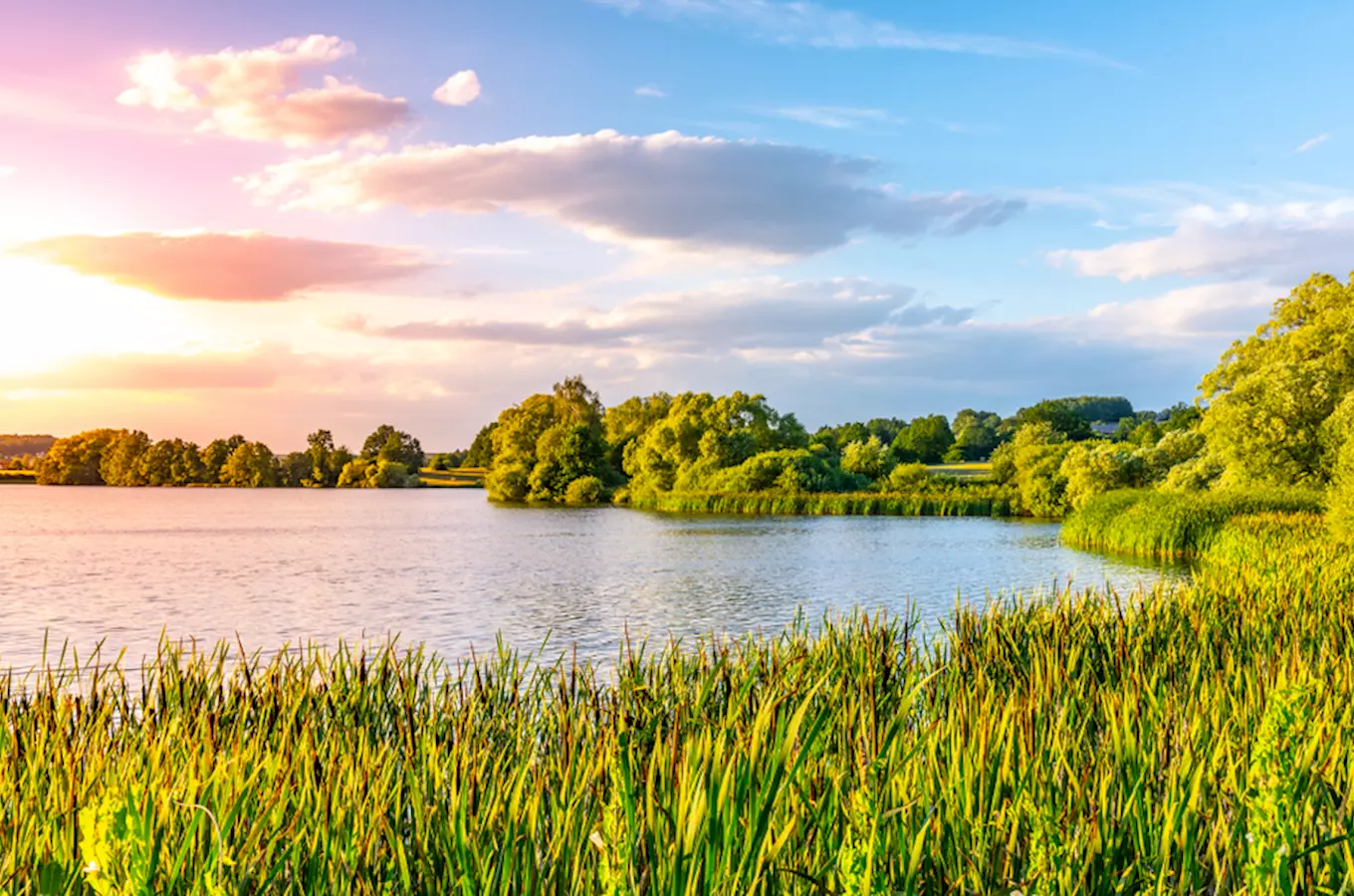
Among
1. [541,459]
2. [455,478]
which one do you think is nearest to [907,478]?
[541,459]

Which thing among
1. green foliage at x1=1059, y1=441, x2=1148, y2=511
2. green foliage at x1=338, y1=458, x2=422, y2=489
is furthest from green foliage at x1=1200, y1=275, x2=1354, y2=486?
green foliage at x1=338, y1=458, x2=422, y2=489

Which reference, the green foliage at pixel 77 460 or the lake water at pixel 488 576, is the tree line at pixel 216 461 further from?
the lake water at pixel 488 576

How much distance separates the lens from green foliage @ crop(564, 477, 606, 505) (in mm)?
78250

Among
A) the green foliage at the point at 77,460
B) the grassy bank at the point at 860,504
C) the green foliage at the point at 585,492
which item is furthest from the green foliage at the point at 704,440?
the green foliage at the point at 77,460

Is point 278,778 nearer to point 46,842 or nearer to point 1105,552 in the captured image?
point 46,842

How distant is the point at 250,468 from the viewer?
407 ft

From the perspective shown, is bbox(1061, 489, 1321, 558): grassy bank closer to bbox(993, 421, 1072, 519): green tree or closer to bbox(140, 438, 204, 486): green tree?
bbox(993, 421, 1072, 519): green tree

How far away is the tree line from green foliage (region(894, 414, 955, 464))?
179 ft

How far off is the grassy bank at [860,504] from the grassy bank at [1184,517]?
889 inches

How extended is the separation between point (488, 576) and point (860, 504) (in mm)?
33158

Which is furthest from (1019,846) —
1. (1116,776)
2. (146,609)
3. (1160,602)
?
(146,609)

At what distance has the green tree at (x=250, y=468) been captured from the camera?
12419cm

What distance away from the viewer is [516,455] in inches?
3440

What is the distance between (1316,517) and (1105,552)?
762cm
